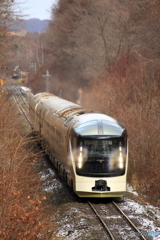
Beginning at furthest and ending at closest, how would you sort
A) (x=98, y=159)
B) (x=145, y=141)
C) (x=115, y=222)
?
(x=145, y=141) < (x=98, y=159) < (x=115, y=222)

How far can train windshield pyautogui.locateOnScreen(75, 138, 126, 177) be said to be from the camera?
13844 millimetres

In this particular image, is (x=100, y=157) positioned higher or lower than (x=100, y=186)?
higher

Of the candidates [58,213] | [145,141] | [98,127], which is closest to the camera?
[58,213]

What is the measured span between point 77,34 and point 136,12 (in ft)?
55.9

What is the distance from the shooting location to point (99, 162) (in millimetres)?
13836

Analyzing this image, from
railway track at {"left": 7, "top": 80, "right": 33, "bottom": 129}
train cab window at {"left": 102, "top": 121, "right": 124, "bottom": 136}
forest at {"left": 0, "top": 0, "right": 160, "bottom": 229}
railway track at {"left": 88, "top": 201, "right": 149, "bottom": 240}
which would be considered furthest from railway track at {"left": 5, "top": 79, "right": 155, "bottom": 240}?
railway track at {"left": 7, "top": 80, "right": 33, "bottom": 129}

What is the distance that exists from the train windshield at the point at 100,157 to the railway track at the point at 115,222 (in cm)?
101

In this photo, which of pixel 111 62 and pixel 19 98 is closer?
pixel 111 62

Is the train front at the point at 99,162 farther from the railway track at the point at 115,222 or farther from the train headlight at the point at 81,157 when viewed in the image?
the railway track at the point at 115,222

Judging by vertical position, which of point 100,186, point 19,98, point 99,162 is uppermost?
point 99,162

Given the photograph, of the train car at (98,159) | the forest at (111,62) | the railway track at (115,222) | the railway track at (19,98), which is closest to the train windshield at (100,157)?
the train car at (98,159)

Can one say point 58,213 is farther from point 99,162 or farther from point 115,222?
point 99,162

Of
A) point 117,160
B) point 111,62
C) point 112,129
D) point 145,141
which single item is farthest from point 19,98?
point 117,160

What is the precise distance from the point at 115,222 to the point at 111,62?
88.0 feet
